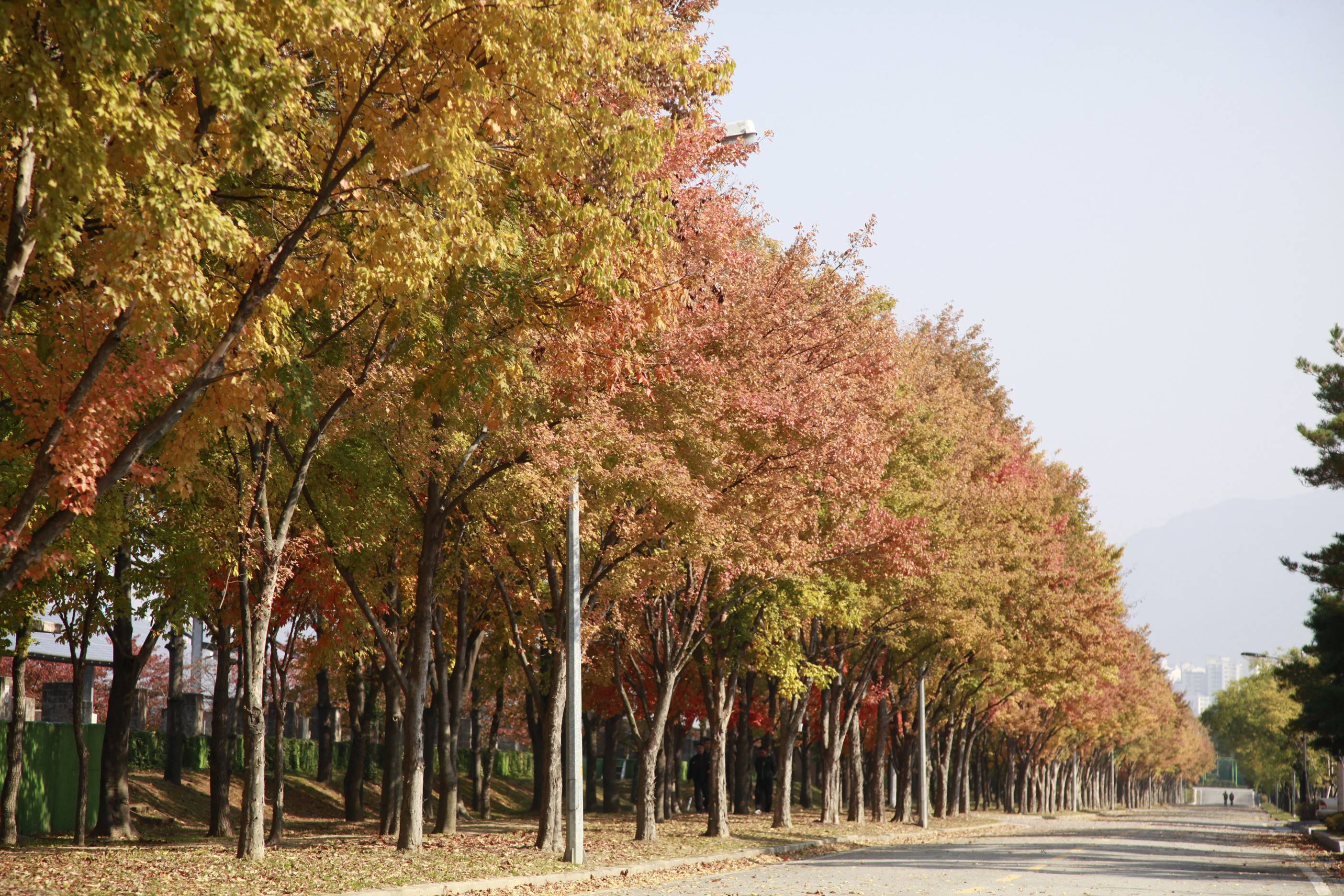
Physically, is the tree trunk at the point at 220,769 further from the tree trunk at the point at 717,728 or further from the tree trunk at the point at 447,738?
the tree trunk at the point at 717,728

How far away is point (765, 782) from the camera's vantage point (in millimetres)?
42969

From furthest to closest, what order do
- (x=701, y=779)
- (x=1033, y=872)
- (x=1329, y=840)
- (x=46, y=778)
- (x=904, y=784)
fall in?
(x=701, y=779), (x=904, y=784), (x=1329, y=840), (x=46, y=778), (x=1033, y=872)

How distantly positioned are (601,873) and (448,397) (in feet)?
27.5

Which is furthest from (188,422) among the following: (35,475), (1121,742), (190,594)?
(1121,742)

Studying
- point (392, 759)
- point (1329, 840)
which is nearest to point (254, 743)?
point (392, 759)

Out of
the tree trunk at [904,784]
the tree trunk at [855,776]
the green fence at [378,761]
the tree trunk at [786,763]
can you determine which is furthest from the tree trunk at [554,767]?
the tree trunk at [904,784]

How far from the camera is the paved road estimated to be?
54.0 feet

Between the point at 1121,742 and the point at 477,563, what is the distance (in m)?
86.4

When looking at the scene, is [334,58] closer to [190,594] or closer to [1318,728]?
[190,594]

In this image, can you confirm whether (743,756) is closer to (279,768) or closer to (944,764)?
(944,764)

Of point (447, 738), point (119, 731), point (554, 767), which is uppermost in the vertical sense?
point (119, 731)

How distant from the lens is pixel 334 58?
35.0 feet

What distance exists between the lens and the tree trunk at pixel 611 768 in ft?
140

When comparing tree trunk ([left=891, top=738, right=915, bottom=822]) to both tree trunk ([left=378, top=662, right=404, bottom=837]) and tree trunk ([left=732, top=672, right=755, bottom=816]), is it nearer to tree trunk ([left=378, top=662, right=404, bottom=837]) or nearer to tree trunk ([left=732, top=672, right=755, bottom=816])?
tree trunk ([left=732, top=672, right=755, bottom=816])
